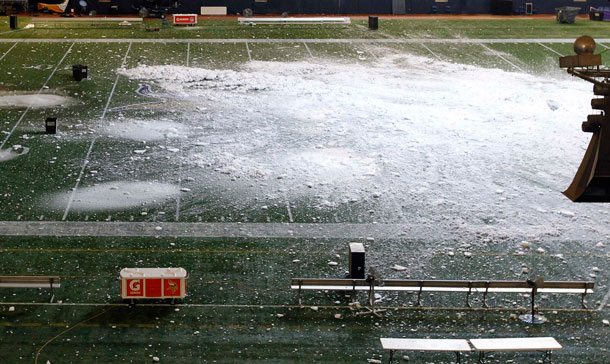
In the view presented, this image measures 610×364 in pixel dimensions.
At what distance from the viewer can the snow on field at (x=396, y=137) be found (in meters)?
19.8

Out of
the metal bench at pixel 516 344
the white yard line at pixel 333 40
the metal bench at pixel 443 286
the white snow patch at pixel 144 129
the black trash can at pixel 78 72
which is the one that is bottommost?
the metal bench at pixel 516 344

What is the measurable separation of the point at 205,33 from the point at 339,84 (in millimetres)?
10881

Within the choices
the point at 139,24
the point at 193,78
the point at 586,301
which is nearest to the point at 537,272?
the point at 586,301

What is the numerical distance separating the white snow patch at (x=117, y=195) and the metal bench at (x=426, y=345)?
8243 millimetres

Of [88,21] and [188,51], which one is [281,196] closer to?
[188,51]

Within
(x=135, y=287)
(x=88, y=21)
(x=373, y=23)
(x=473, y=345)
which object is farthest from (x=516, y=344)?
(x=88, y=21)

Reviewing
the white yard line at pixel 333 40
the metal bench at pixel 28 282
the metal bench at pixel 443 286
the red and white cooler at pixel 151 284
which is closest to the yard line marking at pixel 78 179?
the metal bench at pixel 28 282

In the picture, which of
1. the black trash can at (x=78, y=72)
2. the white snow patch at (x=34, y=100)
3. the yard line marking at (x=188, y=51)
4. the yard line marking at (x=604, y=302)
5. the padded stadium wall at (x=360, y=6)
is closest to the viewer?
the yard line marking at (x=604, y=302)

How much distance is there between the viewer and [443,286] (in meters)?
15.1

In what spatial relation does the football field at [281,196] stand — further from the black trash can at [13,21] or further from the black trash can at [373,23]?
the black trash can at [373,23]

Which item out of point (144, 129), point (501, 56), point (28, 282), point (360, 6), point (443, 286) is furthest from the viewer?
point (360, 6)

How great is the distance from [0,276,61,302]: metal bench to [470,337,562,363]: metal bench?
23.7ft

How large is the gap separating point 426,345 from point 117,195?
9530 millimetres

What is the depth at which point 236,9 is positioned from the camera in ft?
146
